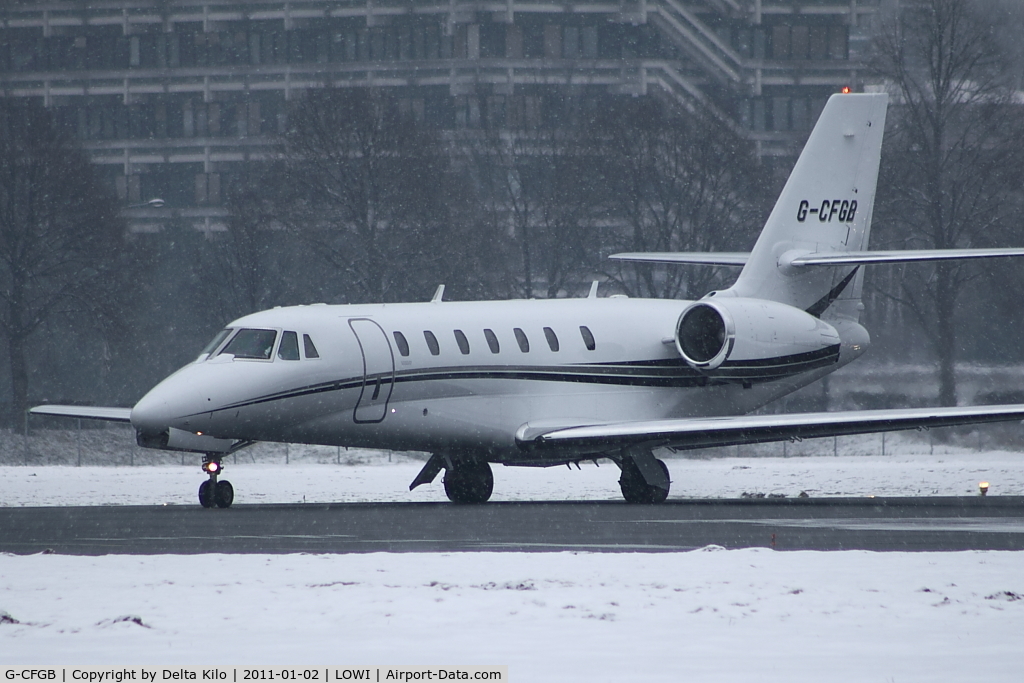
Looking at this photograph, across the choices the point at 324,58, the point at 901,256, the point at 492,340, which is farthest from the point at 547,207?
the point at 324,58

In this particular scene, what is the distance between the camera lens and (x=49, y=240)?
48719 millimetres

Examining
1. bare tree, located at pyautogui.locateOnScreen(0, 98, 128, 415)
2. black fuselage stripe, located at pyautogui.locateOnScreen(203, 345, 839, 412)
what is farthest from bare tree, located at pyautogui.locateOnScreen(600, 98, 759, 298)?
black fuselage stripe, located at pyautogui.locateOnScreen(203, 345, 839, 412)

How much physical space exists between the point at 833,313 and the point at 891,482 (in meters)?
3.59

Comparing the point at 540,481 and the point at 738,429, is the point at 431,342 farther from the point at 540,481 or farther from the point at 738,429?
the point at 540,481

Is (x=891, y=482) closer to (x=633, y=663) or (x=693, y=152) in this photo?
(x=633, y=663)

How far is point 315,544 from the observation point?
1495 cm

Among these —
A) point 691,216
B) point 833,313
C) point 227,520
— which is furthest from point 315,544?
point 691,216

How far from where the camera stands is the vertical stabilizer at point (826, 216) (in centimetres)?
2538

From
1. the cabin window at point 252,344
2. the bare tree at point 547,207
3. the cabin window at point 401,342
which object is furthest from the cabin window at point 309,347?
the bare tree at point 547,207

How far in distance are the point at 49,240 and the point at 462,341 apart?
29.4 meters

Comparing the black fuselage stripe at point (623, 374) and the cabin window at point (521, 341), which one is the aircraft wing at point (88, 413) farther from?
the cabin window at point (521, 341)

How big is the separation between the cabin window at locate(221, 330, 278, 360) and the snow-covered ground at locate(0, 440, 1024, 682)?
303 inches

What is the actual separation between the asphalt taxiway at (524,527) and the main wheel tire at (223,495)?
0.35m

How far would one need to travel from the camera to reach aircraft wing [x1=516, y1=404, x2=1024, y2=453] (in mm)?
20906
